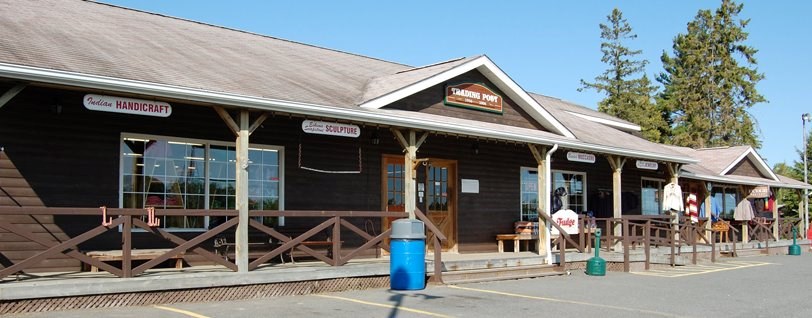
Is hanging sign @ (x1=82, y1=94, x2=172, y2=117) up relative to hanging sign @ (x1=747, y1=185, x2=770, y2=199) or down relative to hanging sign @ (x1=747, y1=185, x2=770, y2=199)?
up

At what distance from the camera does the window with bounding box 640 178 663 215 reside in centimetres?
2286

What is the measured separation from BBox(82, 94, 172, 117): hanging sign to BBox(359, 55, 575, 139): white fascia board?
3.99 metres

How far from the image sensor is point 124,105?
9.73 metres

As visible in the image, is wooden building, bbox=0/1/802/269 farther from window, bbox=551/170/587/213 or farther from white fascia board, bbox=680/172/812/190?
white fascia board, bbox=680/172/812/190

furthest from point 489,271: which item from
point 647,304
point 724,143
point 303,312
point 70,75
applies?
point 724,143

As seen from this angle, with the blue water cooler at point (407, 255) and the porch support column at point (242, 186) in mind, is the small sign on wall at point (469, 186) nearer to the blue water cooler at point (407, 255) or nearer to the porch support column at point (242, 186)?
the blue water cooler at point (407, 255)

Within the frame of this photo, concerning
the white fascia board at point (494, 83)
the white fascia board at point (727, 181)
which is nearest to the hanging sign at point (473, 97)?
the white fascia board at point (494, 83)

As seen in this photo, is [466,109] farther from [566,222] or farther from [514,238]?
[514,238]

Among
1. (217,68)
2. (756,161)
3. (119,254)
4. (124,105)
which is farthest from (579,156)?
(756,161)

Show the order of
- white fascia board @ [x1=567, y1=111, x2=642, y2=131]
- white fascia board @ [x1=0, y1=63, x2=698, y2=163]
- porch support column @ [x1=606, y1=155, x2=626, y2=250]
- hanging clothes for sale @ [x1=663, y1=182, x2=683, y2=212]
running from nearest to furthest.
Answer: white fascia board @ [x1=0, y1=63, x2=698, y2=163] → porch support column @ [x1=606, y1=155, x2=626, y2=250] → hanging clothes for sale @ [x1=663, y1=182, x2=683, y2=212] → white fascia board @ [x1=567, y1=111, x2=642, y2=131]

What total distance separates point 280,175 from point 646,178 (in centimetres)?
1326

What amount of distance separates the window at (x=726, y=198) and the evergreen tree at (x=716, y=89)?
21.0m

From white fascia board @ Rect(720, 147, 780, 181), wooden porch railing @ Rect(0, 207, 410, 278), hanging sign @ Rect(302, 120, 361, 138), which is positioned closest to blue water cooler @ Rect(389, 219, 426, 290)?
wooden porch railing @ Rect(0, 207, 410, 278)

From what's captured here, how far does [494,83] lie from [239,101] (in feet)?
24.6
